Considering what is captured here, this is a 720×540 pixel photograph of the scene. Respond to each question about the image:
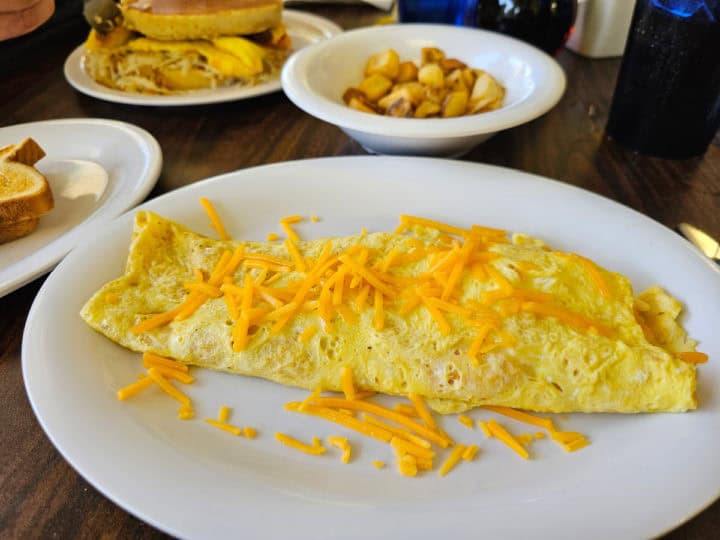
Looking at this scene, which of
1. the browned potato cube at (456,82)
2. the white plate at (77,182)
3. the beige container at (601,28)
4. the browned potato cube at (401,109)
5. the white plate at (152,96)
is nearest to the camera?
the white plate at (77,182)

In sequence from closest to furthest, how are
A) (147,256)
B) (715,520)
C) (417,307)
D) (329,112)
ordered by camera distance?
(715,520), (417,307), (147,256), (329,112)

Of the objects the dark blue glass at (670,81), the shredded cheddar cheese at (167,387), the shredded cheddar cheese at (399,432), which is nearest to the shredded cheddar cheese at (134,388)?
the shredded cheddar cheese at (167,387)

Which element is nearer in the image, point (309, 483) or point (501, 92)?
point (309, 483)

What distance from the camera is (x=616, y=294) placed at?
3.50 feet

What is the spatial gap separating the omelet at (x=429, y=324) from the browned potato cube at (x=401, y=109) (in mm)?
537

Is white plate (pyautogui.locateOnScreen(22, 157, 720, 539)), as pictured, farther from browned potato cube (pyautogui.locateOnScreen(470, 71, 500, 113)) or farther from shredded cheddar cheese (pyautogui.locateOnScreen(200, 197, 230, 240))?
→ browned potato cube (pyautogui.locateOnScreen(470, 71, 500, 113))

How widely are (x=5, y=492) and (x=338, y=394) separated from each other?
533 millimetres

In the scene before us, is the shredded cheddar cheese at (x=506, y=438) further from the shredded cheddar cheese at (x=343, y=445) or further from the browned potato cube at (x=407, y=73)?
the browned potato cube at (x=407, y=73)

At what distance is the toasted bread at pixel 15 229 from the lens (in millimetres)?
1362

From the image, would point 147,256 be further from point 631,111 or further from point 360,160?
point 631,111

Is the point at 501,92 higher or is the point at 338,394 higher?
the point at 501,92

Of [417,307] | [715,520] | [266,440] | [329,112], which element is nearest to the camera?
[715,520]

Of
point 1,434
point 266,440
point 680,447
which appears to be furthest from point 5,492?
point 680,447

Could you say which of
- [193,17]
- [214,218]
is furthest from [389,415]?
[193,17]
